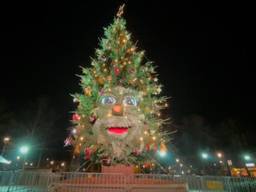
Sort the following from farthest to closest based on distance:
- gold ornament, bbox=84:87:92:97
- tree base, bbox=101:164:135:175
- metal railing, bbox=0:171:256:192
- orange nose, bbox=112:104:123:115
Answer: gold ornament, bbox=84:87:92:97 < orange nose, bbox=112:104:123:115 < tree base, bbox=101:164:135:175 < metal railing, bbox=0:171:256:192

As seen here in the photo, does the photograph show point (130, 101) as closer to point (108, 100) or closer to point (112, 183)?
point (108, 100)

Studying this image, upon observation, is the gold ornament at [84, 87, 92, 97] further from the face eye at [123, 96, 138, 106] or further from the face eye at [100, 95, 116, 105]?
the face eye at [123, 96, 138, 106]

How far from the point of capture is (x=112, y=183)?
7.77 metres

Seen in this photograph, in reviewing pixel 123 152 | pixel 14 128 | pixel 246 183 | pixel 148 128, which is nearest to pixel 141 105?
pixel 148 128

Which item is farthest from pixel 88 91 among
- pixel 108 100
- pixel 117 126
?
pixel 117 126

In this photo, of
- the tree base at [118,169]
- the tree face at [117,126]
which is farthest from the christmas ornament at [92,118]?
the tree base at [118,169]

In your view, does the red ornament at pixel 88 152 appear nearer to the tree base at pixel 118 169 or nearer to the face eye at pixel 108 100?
the tree base at pixel 118 169

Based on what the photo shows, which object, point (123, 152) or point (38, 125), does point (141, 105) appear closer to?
point (123, 152)

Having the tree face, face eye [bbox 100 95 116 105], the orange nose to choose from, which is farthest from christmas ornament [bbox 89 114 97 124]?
the orange nose

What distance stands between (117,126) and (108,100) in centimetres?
162

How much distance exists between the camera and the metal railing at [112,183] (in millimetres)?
7648

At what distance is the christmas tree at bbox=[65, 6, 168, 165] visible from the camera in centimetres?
977

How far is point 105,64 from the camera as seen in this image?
11844 mm

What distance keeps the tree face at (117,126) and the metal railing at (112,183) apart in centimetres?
180
